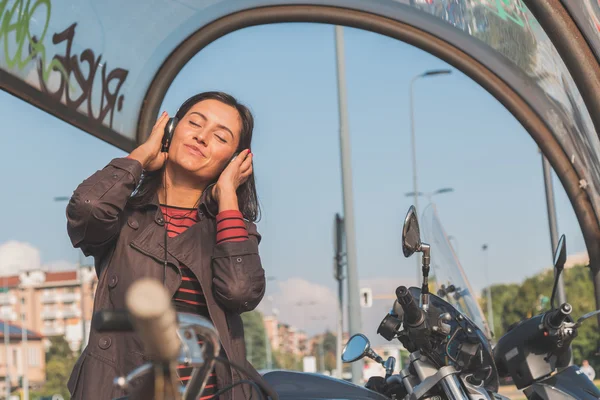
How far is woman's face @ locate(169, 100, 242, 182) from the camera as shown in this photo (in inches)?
141

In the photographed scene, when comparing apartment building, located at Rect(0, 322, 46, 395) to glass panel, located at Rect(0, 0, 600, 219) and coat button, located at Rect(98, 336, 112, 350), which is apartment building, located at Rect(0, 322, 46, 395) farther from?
coat button, located at Rect(98, 336, 112, 350)

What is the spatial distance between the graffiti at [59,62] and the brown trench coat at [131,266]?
2.13 meters

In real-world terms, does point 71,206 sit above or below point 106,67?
below

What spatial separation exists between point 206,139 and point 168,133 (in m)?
0.14

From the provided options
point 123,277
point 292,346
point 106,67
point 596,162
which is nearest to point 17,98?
point 106,67

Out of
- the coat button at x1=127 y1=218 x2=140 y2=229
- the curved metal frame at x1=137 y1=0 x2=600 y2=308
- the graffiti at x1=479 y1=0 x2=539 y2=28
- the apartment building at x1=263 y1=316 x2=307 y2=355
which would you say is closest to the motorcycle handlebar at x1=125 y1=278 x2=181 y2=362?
the coat button at x1=127 y1=218 x2=140 y2=229

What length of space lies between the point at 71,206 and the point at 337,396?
109cm

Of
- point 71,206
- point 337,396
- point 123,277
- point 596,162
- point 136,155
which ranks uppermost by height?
point 596,162

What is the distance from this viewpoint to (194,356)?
2.01 meters

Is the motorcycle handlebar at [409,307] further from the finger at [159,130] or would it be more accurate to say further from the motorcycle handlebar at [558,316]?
the finger at [159,130]

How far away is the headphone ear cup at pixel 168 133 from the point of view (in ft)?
11.9

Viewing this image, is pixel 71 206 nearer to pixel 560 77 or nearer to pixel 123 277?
pixel 123 277

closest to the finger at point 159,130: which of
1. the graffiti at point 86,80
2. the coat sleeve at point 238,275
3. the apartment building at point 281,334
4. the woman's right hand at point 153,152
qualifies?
the woman's right hand at point 153,152

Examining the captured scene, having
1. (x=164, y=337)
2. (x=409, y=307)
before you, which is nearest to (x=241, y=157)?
(x=409, y=307)
